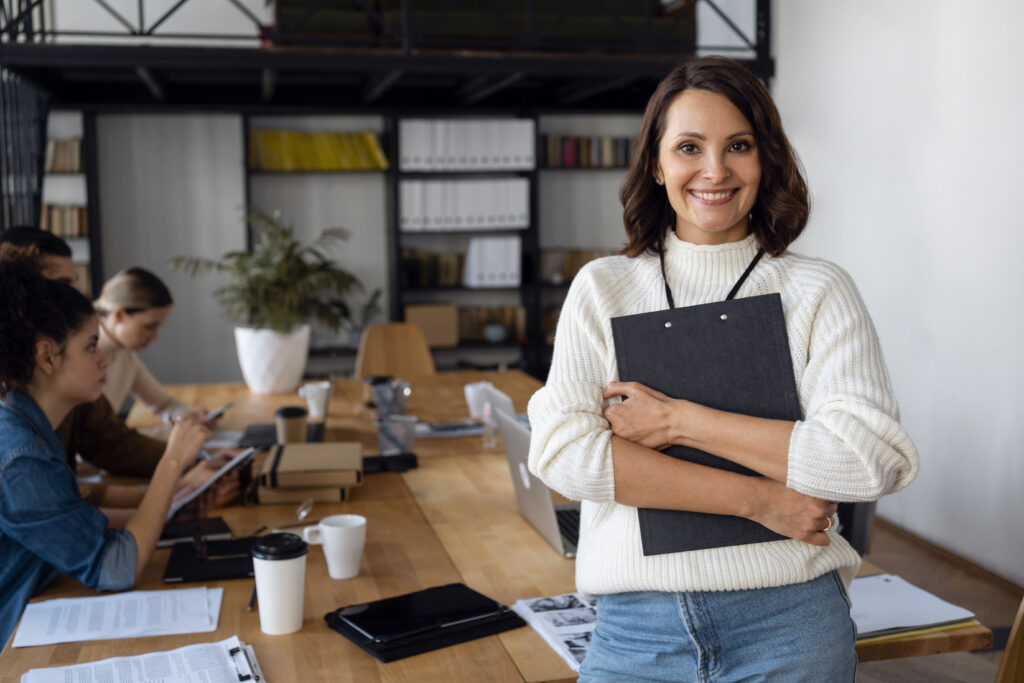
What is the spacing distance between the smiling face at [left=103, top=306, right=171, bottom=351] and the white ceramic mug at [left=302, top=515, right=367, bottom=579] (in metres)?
1.70

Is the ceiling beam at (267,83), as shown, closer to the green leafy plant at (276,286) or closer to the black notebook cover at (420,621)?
the green leafy plant at (276,286)

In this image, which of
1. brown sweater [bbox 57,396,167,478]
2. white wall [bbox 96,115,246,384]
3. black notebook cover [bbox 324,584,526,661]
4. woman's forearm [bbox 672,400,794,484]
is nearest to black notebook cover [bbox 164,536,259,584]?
black notebook cover [bbox 324,584,526,661]

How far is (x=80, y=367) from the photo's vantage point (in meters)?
1.89

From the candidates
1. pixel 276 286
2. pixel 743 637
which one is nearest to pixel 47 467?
pixel 743 637

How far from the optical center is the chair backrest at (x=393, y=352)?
468 centimetres

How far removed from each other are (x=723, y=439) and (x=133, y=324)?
100 inches

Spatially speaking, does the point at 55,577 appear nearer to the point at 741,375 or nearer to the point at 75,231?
the point at 741,375

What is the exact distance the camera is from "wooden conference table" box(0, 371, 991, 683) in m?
1.44

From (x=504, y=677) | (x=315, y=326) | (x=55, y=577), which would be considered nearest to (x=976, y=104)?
(x=504, y=677)

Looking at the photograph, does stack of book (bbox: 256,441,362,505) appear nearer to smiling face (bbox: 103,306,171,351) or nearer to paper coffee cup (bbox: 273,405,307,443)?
paper coffee cup (bbox: 273,405,307,443)

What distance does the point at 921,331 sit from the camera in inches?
154

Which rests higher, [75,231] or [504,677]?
[75,231]

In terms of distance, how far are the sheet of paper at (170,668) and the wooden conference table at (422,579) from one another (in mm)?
37

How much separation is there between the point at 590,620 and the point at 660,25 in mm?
5671
